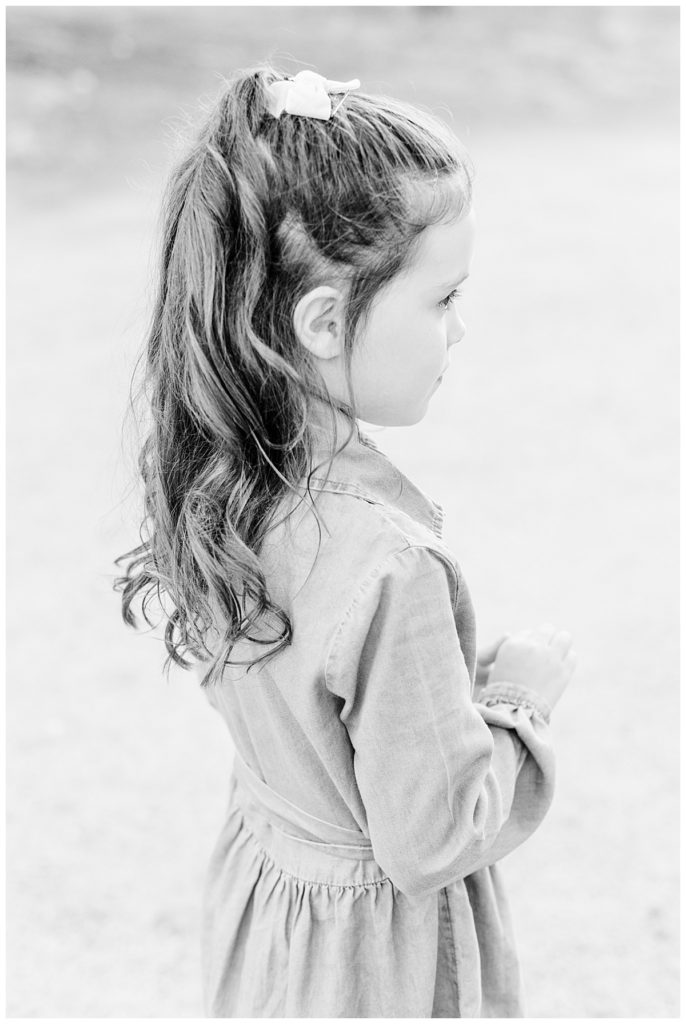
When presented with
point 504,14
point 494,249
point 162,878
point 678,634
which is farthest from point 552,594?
point 504,14

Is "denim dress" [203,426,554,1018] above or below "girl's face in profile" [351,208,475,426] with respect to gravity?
below

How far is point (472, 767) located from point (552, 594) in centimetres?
233

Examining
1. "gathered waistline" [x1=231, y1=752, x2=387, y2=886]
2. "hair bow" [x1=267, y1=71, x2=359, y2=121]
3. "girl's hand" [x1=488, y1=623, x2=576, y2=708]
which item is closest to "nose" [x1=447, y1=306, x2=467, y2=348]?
"hair bow" [x1=267, y1=71, x2=359, y2=121]

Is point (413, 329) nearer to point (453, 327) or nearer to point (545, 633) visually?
point (453, 327)

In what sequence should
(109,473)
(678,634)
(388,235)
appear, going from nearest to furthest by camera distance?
(388,235)
(678,634)
(109,473)

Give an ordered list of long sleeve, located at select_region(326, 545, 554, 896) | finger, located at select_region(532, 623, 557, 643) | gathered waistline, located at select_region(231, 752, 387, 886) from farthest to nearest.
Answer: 1. finger, located at select_region(532, 623, 557, 643)
2. gathered waistline, located at select_region(231, 752, 387, 886)
3. long sleeve, located at select_region(326, 545, 554, 896)

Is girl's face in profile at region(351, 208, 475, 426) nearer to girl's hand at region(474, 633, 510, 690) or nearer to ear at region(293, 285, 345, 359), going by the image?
ear at region(293, 285, 345, 359)

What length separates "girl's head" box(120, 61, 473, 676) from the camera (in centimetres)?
94

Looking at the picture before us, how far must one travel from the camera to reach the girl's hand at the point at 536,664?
1.21 meters

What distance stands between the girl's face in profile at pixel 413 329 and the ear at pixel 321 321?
22 millimetres

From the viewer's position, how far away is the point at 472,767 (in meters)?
0.99

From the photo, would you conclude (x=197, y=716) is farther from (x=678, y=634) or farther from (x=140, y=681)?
(x=678, y=634)

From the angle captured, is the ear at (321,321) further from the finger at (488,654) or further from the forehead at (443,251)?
the finger at (488,654)

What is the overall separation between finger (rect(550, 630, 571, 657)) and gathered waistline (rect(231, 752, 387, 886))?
32cm
